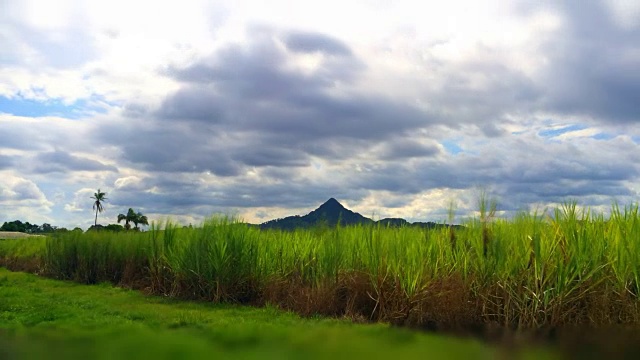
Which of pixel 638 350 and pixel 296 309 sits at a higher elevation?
pixel 638 350

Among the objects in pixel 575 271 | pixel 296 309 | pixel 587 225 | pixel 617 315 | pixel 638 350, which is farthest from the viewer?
pixel 296 309

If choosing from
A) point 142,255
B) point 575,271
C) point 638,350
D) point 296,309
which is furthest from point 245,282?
point 638,350

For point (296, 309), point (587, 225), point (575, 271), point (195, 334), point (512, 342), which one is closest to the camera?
point (195, 334)

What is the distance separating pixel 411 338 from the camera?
6.67 feet

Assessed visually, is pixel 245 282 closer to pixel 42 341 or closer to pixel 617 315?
pixel 617 315

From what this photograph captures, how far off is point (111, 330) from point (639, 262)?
23.2ft

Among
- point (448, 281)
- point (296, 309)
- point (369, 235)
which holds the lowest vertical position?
point (296, 309)

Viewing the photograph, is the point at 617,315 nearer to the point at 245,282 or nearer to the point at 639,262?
the point at 639,262

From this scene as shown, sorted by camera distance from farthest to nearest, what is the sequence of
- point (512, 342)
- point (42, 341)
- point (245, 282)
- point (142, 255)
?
point (142, 255)
point (245, 282)
point (512, 342)
point (42, 341)

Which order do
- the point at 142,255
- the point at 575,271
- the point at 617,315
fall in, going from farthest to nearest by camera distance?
1. the point at 142,255
2. the point at 575,271
3. the point at 617,315

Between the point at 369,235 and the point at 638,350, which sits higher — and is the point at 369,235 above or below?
above

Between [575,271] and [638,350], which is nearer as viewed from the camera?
[638,350]

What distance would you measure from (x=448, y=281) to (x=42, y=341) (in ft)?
22.4

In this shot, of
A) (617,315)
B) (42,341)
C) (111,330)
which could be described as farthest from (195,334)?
(617,315)
